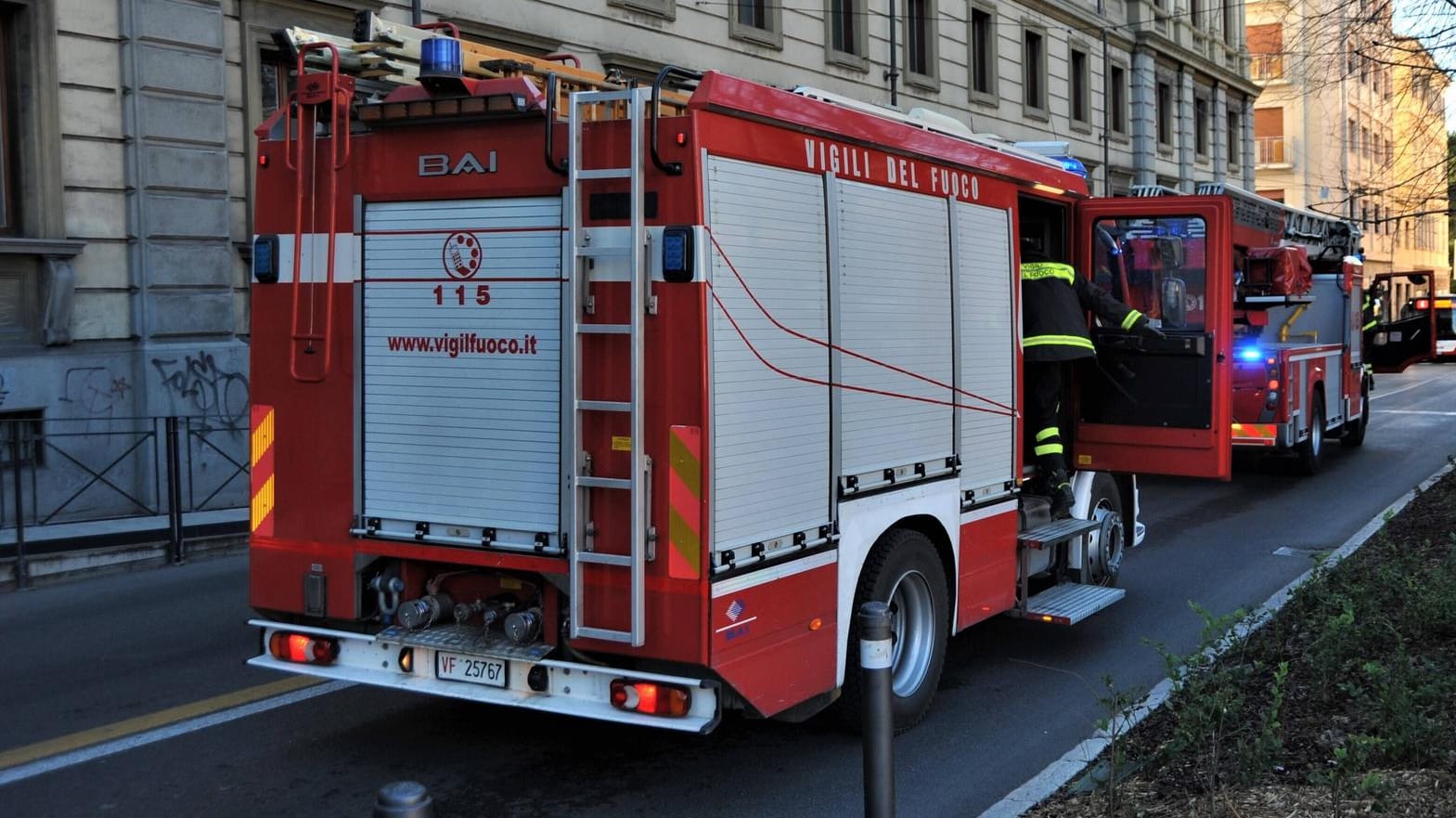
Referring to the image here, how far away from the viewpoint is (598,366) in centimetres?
505

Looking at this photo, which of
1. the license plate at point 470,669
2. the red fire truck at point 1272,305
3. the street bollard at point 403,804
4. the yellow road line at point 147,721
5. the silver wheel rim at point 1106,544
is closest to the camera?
the street bollard at point 403,804

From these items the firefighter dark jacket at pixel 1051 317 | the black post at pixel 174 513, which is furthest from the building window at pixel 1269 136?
the firefighter dark jacket at pixel 1051 317

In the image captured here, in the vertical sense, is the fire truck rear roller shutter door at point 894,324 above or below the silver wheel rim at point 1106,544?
above

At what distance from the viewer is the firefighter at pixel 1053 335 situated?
7.71 m

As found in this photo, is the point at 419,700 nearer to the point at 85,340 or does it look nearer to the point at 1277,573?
the point at 1277,573

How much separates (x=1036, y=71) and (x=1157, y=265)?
24084 millimetres

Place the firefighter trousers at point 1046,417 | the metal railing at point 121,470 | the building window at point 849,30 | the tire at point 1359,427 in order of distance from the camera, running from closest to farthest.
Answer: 1. the firefighter trousers at point 1046,417
2. the metal railing at point 121,470
3. the tire at point 1359,427
4. the building window at point 849,30

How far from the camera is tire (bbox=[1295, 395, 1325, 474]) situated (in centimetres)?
1650

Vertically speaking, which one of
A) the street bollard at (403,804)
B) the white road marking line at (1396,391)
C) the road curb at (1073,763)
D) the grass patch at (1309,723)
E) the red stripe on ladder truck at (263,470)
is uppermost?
the red stripe on ladder truck at (263,470)

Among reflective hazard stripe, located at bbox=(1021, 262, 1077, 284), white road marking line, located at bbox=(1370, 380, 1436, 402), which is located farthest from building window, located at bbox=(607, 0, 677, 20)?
white road marking line, located at bbox=(1370, 380, 1436, 402)

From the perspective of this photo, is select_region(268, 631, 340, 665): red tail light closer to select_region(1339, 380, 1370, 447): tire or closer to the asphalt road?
the asphalt road

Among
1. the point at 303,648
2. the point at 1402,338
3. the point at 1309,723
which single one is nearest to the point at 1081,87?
the point at 1402,338

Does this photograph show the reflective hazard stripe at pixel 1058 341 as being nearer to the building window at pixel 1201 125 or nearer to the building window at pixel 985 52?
the building window at pixel 985 52

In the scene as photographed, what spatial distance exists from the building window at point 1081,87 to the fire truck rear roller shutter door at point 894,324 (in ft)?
93.2
